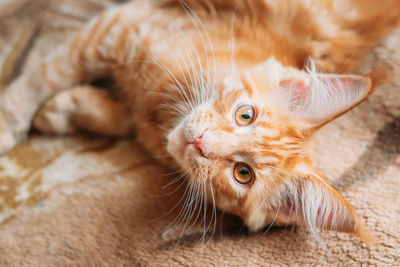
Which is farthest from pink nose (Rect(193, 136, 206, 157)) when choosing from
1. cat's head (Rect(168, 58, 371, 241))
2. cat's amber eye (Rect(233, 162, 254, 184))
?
cat's amber eye (Rect(233, 162, 254, 184))

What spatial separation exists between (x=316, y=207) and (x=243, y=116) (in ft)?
1.23

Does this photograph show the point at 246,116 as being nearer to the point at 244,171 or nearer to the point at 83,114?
the point at 244,171

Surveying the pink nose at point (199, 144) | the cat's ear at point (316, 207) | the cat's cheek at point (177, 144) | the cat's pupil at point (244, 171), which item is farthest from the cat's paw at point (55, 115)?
the cat's ear at point (316, 207)

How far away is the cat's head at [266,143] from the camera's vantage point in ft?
3.30

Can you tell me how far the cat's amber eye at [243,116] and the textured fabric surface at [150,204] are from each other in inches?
14.2

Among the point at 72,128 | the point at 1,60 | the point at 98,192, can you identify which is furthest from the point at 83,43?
the point at 98,192

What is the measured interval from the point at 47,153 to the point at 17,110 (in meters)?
0.23

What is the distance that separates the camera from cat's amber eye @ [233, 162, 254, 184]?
42.0 inches

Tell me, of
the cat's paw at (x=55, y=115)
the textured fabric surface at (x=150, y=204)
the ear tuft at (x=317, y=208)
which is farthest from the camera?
the cat's paw at (x=55, y=115)

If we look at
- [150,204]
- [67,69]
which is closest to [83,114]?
[67,69]

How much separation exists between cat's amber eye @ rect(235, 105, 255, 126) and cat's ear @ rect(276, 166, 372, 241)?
26cm

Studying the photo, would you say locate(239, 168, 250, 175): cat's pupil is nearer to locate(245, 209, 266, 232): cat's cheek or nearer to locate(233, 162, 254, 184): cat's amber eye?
locate(233, 162, 254, 184): cat's amber eye

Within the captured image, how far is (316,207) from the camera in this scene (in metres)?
1.01

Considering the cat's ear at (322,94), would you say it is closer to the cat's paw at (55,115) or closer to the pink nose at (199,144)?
the pink nose at (199,144)
